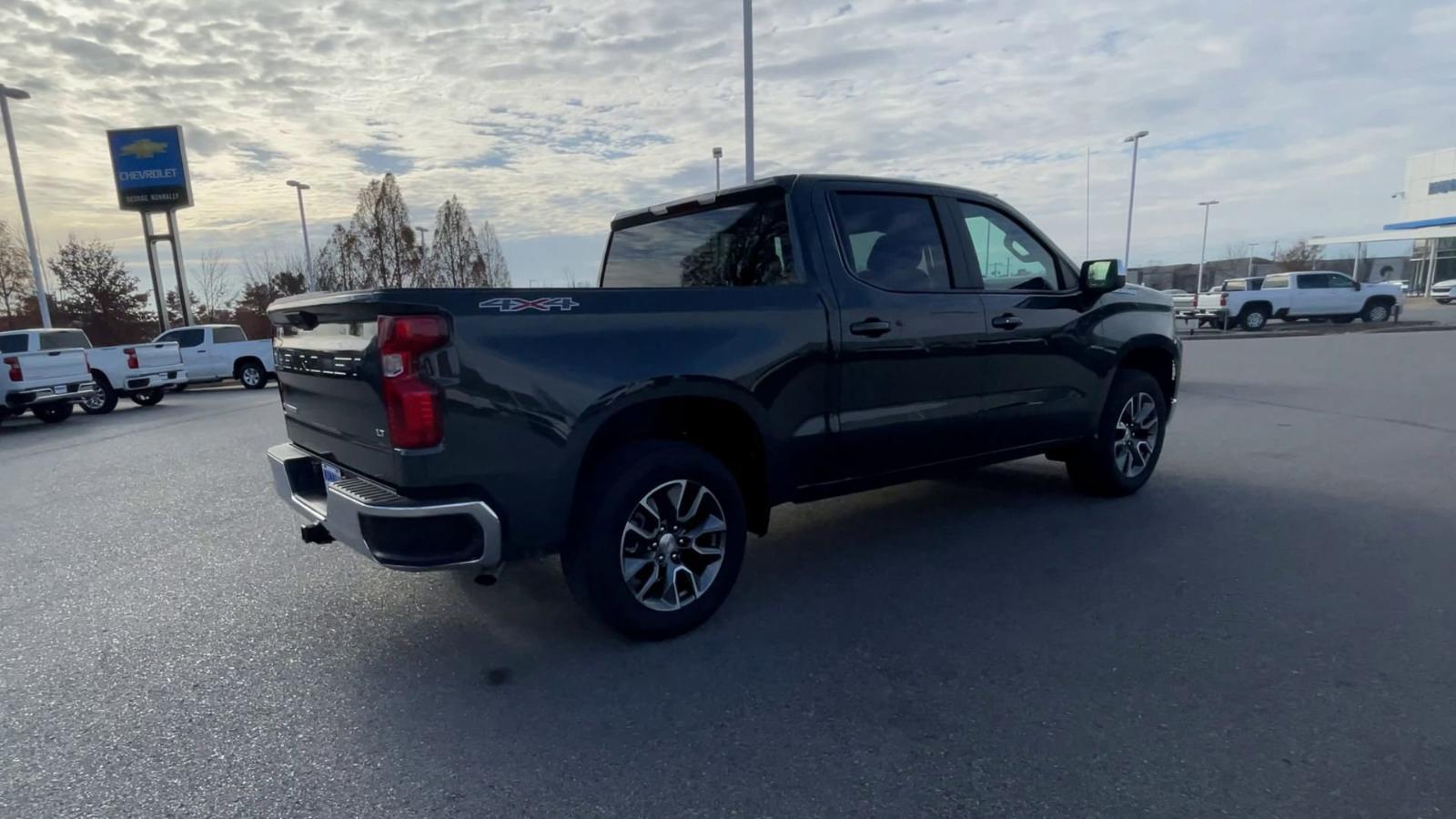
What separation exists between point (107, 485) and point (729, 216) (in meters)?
6.38

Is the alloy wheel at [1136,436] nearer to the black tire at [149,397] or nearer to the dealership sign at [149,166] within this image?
the black tire at [149,397]

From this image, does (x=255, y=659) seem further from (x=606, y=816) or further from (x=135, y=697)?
(x=606, y=816)

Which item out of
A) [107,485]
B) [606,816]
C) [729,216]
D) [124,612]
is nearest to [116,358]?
[107,485]

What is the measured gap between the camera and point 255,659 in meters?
3.32

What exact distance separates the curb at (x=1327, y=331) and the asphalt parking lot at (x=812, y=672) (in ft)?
65.1

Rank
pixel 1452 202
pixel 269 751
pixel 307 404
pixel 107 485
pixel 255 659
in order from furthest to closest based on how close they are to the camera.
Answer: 1. pixel 1452 202
2. pixel 107 485
3. pixel 307 404
4. pixel 255 659
5. pixel 269 751

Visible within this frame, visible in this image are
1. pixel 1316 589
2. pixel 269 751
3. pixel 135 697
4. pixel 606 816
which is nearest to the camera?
pixel 606 816

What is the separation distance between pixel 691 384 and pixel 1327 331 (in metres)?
27.1

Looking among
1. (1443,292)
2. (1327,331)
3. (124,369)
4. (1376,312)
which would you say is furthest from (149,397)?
(1443,292)

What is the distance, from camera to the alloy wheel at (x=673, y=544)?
330 cm

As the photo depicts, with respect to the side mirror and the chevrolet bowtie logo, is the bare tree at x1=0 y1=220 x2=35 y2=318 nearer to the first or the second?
the chevrolet bowtie logo

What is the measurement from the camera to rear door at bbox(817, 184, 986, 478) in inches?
152

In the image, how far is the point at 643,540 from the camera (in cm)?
332

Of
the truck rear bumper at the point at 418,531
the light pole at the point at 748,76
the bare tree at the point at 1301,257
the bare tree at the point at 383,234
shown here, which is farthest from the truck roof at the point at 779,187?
the bare tree at the point at 1301,257
